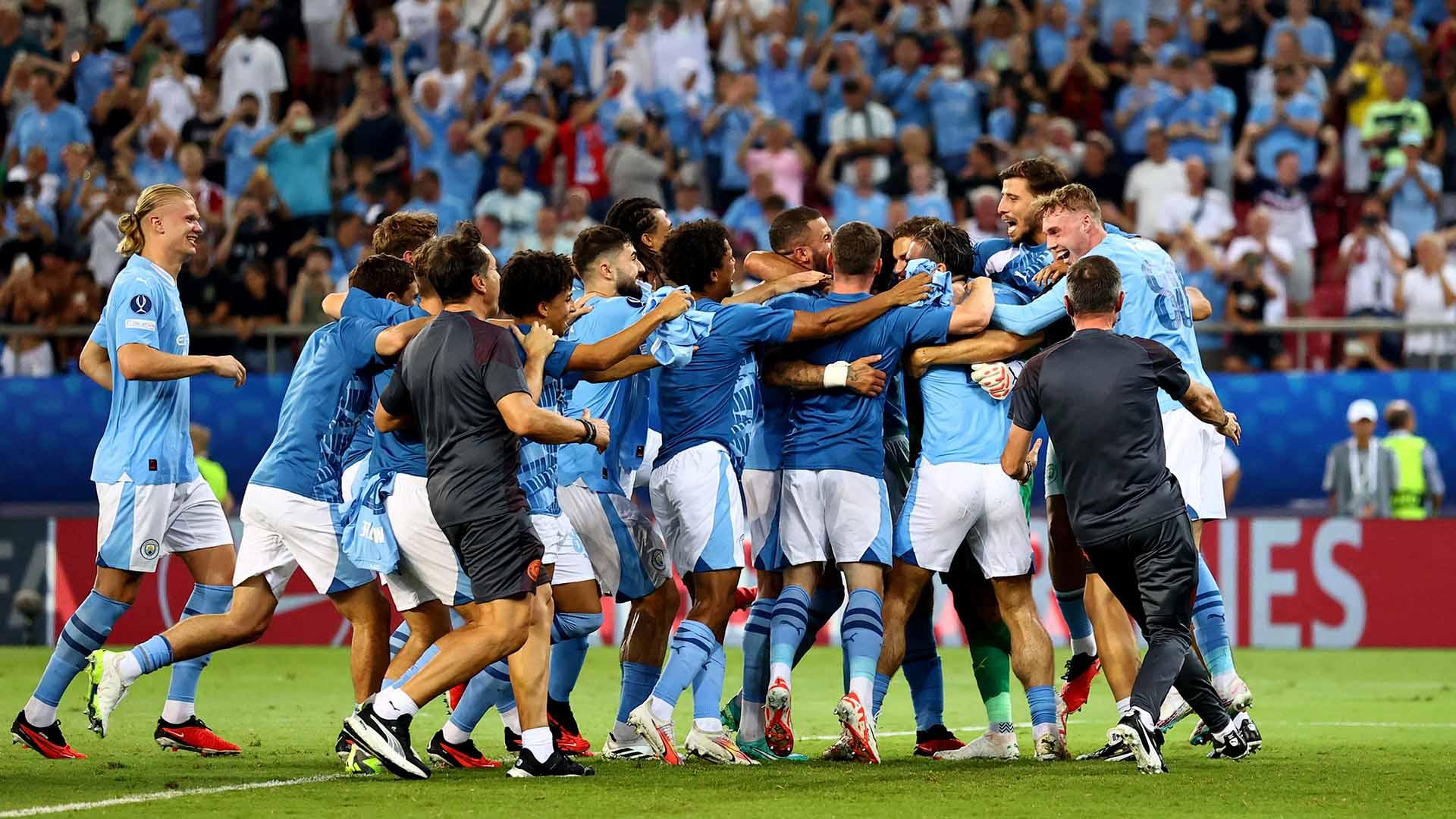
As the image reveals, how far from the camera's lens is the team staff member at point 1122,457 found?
7.80m

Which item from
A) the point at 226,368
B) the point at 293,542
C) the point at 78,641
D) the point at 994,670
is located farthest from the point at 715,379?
the point at 78,641

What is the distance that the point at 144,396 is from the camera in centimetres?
912

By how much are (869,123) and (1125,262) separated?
36.4 feet

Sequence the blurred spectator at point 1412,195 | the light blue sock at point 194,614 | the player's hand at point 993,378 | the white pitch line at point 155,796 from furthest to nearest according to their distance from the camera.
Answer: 1. the blurred spectator at point 1412,195
2. the light blue sock at point 194,614
3. the player's hand at point 993,378
4. the white pitch line at point 155,796

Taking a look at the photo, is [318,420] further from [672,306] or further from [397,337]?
[672,306]

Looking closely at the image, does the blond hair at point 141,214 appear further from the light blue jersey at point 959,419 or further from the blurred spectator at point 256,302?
the blurred spectator at point 256,302

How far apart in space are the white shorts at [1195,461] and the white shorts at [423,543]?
340cm

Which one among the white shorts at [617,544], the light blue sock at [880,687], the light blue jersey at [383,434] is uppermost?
the light blue jersey at [383,434]

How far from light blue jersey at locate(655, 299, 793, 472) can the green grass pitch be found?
1.51m

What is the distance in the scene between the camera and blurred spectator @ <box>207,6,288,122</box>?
830 inches

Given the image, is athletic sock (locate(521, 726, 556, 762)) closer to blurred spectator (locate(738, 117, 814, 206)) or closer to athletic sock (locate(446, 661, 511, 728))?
athletic sock (locate(446, 661, 511, 728))

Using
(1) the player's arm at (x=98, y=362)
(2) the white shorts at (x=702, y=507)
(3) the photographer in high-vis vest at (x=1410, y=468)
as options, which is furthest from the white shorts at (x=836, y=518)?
(3) the photographer in high-vis vest at (x=1410, y=468)

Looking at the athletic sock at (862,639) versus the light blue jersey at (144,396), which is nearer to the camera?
the athletic sock at (862,639)

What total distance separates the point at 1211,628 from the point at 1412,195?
1128 centimetres
